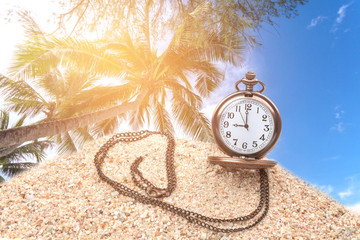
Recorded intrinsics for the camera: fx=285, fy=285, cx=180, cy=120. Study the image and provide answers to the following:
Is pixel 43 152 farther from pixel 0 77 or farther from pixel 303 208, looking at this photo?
pixel 303 208

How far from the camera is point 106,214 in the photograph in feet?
7.25

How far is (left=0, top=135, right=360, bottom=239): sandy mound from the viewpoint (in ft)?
6.91

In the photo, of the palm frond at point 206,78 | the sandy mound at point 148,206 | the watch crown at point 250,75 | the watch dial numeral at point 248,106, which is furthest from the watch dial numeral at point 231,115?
the palm frond at point 206,78

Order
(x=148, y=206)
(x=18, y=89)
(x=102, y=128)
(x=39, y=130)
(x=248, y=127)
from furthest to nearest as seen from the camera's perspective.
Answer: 1. (x=102, y=128)
2. (x=18, y=89)
3. (x=39, y=130)
4. (x=248, y=127)
5. (x=148, y=206)

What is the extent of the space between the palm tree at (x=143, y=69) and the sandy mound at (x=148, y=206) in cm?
187

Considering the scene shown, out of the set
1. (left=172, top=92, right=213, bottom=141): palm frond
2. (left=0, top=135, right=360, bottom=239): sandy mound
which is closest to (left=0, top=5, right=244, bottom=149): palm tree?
(left=172, top=92, right=213, bottom=141): palm frond

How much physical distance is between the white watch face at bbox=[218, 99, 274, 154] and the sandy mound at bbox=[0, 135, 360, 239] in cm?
38

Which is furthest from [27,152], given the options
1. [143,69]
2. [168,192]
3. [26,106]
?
[168,192]

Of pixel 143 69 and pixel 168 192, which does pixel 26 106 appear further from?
pixel 168 192

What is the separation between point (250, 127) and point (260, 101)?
24cm

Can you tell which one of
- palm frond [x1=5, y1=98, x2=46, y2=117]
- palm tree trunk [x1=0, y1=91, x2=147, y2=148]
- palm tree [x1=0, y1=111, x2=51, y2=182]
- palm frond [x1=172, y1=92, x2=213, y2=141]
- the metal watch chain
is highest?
palm frond [x1=172, y1=92, x2=213, y2=141]

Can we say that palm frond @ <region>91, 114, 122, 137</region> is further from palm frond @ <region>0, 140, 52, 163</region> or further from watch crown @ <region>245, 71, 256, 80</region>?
watch crown @ <region>245, 71, 256, 80</region>

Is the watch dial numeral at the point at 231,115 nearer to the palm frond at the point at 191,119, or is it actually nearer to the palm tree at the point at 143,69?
the palm tree at the point at 143,69

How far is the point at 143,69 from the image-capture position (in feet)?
27.2
